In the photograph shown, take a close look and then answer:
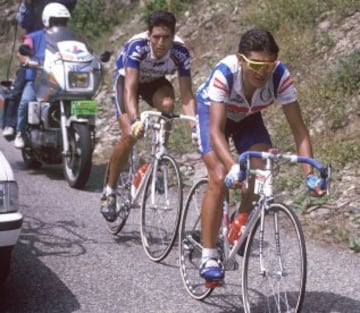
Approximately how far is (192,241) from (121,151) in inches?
60.8

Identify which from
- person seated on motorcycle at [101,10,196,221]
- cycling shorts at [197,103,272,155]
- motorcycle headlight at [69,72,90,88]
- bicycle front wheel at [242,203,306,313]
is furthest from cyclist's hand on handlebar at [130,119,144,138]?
motorcycle headlight at [69,72,90,88]

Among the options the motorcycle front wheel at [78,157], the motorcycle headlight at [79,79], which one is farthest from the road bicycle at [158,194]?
the motorcycle headlight at [79,79]

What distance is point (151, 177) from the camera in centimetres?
674

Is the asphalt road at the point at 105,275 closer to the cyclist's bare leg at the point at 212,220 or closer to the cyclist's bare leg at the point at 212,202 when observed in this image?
the cyclist's bare leg at the point at 212,220

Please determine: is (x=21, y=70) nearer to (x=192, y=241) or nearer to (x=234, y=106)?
(x=192, y=241)

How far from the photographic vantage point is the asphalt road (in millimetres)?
5527

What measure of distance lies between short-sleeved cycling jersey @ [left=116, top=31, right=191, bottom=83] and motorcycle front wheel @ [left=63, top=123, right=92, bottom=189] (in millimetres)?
1781

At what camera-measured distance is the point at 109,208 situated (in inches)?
286

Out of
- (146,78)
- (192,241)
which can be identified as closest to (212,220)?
(192,241)

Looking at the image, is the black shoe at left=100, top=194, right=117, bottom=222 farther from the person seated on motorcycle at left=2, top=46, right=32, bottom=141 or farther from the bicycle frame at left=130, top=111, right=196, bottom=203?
the person seated on motorcycle at left=2, top=46, right=32, bottom=141

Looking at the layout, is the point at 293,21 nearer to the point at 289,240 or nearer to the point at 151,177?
the point at 151,177

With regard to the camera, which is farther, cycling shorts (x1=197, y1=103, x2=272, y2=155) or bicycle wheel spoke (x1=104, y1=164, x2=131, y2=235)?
bicycle wheel spoke (x1=104, y1=164, x2=131, y2=235)

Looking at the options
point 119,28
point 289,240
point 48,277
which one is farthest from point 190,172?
point 119,28

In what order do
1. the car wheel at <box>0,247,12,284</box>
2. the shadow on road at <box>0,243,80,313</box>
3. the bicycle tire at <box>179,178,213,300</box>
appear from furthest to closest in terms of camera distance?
1. the bicycle tire at <box>179,178,213,300</box>
2. the shadow on road at <box>0,243,80,313</box>
3. the car wheel at <box>0,247,12,284</box>
